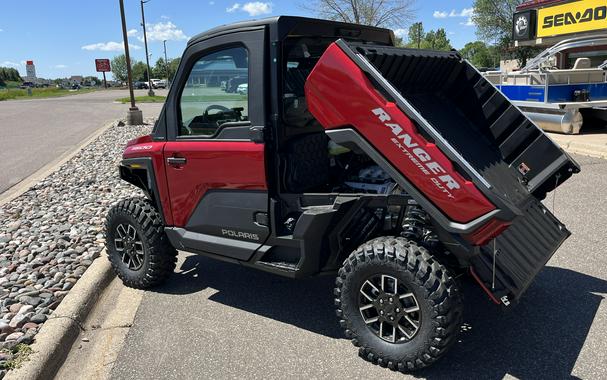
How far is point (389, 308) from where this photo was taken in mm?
3133

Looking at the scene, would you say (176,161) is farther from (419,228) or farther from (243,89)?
(419,228)

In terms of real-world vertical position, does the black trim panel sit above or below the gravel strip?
above

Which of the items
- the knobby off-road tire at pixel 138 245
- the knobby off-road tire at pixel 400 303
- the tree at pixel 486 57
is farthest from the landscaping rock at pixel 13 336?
the tree at pixel 486 57

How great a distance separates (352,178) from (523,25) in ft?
84.1

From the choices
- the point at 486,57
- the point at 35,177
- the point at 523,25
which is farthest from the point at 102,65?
the point at 486,57

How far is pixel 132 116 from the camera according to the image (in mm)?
19047

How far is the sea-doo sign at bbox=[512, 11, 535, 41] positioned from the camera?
25516 millimetres

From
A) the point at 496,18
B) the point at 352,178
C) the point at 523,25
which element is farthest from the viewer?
the point at 496,18

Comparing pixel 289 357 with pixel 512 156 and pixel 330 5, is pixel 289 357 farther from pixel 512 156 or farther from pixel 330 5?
pixel 330 5

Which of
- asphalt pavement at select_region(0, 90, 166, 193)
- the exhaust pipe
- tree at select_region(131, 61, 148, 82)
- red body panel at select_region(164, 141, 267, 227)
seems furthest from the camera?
tree at select_region(131, 61, 148, 82)

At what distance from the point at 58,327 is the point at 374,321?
7.53 ft

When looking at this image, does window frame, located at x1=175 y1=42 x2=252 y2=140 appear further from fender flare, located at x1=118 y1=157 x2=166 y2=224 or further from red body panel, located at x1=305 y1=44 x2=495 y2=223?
red body panel, located at x1=305 y1=44 x2=495 y2=223

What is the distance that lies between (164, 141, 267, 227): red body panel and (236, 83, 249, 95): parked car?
0.36 m

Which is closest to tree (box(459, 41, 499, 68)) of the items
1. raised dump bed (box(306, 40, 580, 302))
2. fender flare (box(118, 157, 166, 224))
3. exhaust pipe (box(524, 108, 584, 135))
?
exhaust pipe (box(524, 108, 584, 135))
